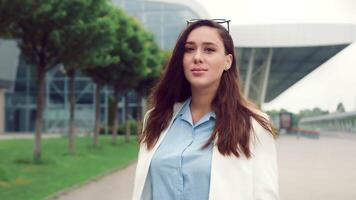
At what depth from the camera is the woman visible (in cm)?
210

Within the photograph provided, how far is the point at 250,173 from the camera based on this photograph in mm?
2105

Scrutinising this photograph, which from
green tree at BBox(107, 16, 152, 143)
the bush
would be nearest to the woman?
green tree at BBox(107, 16, 152, 143)

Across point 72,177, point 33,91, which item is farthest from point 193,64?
point 33,91

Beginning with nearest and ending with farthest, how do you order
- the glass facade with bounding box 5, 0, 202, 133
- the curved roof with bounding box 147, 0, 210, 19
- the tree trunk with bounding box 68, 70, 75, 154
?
the tree trunk with bounding box 68, 70, 75, 154, the curved roof with bounding box 147, 0, 210, 19, the glass facade with bounding box 5, 0, 202, 133

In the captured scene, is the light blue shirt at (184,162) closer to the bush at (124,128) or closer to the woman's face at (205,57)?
the woman's face at (205,57)

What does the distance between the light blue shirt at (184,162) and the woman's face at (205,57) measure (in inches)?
6.3

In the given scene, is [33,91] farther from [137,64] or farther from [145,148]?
[145,148]

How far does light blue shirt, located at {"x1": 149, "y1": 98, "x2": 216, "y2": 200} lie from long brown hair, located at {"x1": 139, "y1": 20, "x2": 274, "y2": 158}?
6 centimetres

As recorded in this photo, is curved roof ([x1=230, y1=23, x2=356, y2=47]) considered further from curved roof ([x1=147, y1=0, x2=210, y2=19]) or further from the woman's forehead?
the woman's forehead

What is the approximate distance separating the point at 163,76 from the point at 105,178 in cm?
977

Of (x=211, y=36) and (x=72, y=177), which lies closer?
(x=211, y=36)

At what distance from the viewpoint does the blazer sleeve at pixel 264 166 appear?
2.09 meters

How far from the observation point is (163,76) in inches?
101

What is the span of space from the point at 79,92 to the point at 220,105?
1783 inches
